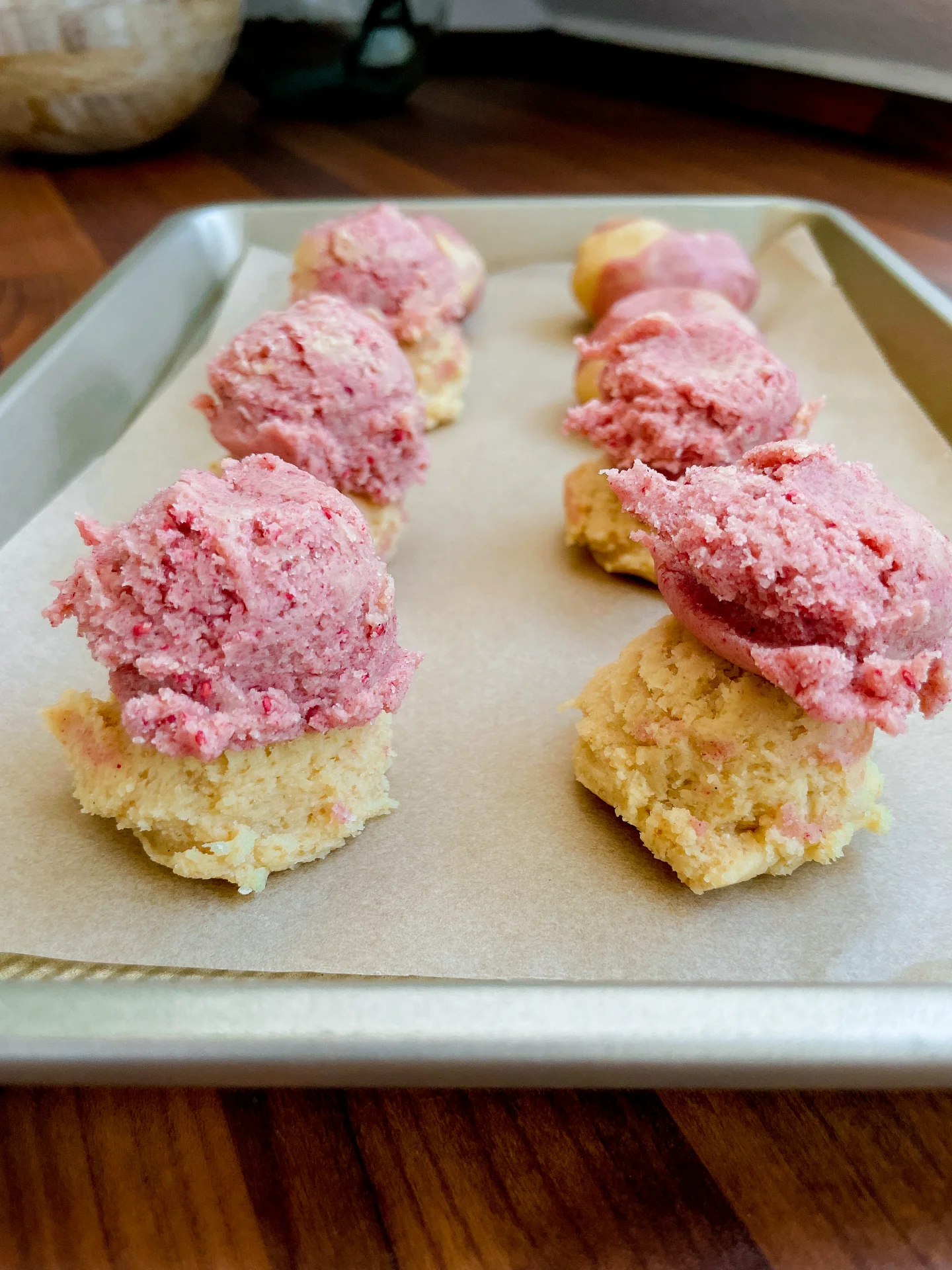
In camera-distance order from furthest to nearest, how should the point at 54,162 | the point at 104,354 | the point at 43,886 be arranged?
1. the point at 54,162
2. the point at 104,354
3. the point at 43,886

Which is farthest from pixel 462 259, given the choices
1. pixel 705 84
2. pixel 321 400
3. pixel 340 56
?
pixel 705 84

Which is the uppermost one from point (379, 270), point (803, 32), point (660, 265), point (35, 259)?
point (803, 32)

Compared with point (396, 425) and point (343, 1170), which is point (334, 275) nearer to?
point (396, 425)

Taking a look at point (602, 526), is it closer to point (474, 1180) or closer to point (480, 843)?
point (480, 843)

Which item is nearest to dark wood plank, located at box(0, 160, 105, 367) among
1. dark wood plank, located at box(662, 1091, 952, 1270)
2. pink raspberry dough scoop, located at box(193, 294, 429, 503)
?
pink raspberry dough scoop, located at box(193, 294, 429, 503)

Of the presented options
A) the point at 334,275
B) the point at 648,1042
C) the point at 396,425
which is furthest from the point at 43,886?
the point at 334,275

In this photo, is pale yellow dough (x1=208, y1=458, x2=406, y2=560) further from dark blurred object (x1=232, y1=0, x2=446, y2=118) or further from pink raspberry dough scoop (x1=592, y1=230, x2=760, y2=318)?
dark blurred object (x1=232, y1=0, x2=446, y2=118)
